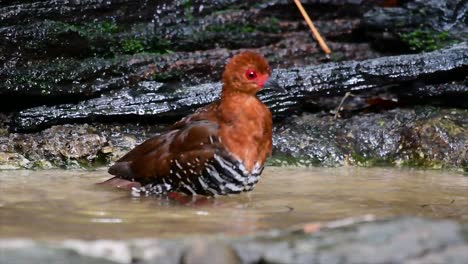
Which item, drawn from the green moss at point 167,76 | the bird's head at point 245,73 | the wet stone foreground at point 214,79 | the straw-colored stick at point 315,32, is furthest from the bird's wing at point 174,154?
the straw-colored stick at point 315,32

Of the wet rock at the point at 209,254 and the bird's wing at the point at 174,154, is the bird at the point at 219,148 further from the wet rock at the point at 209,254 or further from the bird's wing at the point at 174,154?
the wet rock at the point at 209,254

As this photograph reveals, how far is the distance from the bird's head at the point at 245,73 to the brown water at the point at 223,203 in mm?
695

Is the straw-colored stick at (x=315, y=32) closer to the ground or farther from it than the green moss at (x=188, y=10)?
closer to the ground

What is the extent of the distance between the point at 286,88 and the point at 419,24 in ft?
6.64

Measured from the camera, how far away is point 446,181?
6.21 metres

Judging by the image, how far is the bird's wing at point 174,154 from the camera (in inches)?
199

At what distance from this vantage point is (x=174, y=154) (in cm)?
522

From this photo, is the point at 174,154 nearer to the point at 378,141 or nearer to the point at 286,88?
the point at 286,88

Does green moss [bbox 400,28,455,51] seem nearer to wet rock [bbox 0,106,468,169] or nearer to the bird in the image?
wet rock [bbox 0,106,468,169]

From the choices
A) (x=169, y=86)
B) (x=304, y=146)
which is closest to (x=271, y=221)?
(x=304, y=146)

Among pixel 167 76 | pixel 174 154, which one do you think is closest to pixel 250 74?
pixel 174 154

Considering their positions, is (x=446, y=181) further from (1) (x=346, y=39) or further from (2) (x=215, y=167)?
(1) (x=346, y=39)

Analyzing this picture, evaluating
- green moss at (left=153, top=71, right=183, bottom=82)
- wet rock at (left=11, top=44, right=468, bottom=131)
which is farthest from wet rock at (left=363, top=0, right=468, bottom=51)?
green moss at (left=153, top=71, right=183, bottom=82)

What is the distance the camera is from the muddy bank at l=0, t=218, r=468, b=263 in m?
3.13
